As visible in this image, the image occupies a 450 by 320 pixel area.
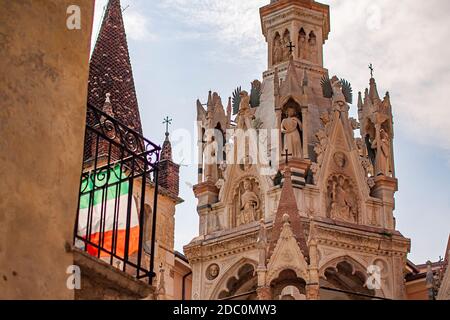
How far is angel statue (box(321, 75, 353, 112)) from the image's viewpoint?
3366cm

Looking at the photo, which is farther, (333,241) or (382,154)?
(382,154)

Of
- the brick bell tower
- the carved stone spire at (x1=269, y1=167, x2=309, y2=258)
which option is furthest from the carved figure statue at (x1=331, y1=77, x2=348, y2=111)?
the brick bell tower

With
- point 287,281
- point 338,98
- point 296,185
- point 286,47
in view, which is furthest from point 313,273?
point 286,47

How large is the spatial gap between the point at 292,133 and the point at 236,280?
466 centimetres

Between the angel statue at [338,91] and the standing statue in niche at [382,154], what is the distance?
142 centimetres

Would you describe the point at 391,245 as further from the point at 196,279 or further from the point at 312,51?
the point at 312,51

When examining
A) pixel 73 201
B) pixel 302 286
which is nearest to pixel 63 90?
pixel 73 201

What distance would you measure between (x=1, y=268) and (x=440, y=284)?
2154cm

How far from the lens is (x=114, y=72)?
4456 centimetres

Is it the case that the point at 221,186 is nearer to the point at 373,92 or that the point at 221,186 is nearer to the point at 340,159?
the point at 340,159

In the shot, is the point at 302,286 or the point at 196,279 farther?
the point at 196,279

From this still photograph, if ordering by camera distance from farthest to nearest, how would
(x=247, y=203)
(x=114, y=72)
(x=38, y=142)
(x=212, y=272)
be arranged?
(x=114, y=72), (x=247, y=203), (x=212, y=272), (x=38, y=142)

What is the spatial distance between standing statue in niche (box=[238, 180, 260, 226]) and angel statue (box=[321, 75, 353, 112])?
376 cm
